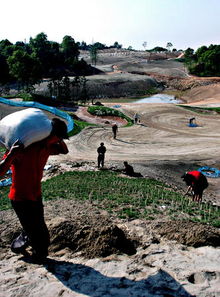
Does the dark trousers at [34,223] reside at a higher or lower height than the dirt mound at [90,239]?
higher

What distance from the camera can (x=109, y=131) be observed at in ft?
115

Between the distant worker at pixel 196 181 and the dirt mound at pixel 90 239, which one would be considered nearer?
the dirt mound at pixel 90 239

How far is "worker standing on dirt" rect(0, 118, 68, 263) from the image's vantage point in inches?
225

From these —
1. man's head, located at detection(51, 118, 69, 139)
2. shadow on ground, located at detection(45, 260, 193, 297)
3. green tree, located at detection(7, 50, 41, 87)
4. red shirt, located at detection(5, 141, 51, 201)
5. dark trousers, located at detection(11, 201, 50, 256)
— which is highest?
green tree, located at detection(7, 50, 41, 87)

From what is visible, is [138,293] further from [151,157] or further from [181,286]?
[151,157]

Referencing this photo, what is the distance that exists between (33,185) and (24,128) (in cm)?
110

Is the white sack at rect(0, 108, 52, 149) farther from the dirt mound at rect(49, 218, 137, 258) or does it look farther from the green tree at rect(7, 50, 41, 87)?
the green tree at rect(7, 50, 41, 87)

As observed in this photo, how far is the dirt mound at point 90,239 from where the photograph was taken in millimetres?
6617

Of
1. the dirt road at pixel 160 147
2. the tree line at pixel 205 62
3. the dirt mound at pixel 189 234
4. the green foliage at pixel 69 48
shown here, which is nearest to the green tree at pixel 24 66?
the dirt road at pixel 160 147

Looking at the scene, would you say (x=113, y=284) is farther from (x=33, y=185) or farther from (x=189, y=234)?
(x=189, y=234)

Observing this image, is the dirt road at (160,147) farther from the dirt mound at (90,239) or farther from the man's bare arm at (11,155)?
the man's bare arm at (11,155)

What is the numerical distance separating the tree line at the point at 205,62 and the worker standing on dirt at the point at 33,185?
100966 millimetres

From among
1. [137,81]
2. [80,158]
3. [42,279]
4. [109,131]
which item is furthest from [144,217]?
[137,81]

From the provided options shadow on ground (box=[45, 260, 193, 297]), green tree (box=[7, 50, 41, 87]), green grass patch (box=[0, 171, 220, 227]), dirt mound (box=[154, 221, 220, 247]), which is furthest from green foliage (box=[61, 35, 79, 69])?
shadow on ground (box=[45, 260, 193, 297])
